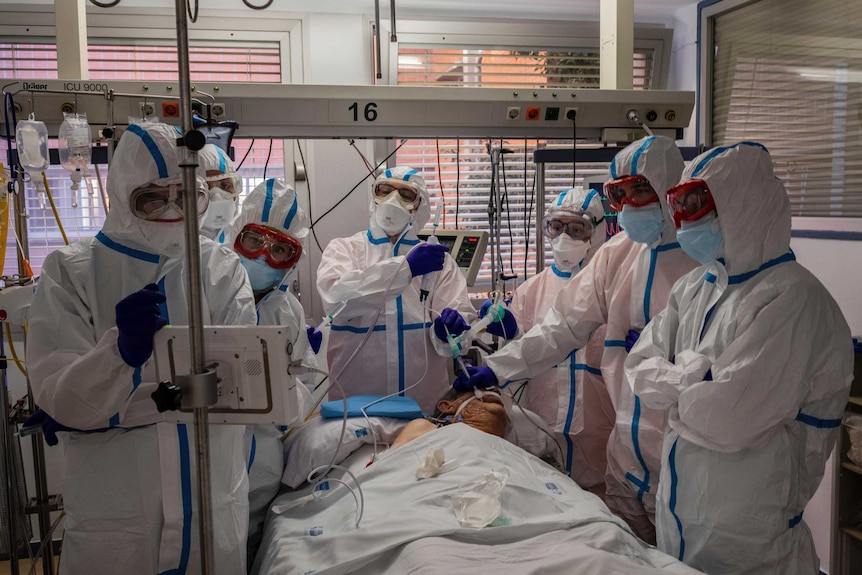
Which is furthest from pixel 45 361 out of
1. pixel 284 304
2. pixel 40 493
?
pixel 40 493

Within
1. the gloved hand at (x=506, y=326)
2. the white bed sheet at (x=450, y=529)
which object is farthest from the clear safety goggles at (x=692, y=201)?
the gloved hand at (x=506, y=326)

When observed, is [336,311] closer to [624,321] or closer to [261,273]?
[261,273]

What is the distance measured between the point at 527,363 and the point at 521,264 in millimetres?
2466

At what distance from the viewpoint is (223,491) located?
2061 mm

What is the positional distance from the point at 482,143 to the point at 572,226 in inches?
66.4

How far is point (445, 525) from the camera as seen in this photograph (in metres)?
2.12

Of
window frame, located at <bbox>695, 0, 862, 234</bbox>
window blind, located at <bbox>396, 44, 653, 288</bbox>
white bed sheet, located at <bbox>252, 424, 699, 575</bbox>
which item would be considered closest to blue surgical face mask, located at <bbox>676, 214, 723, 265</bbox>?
white bed sheet, located at <bbox>252, 424, 699, 575</bbox>

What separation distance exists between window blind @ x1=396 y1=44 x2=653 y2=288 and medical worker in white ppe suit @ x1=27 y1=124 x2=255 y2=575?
119 inches

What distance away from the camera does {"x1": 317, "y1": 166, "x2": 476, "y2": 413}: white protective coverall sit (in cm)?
340

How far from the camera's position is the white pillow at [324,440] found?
274 centimetres

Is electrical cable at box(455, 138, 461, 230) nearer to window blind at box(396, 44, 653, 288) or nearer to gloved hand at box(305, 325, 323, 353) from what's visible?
window blind at box(396, 44, 653, 288)

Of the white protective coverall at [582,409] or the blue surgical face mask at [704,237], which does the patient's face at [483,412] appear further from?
the blue surgical face mask at [704,237]

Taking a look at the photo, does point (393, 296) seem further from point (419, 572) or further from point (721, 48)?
point (721, 48)

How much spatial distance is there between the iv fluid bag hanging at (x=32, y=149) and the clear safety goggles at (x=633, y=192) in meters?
2.14
